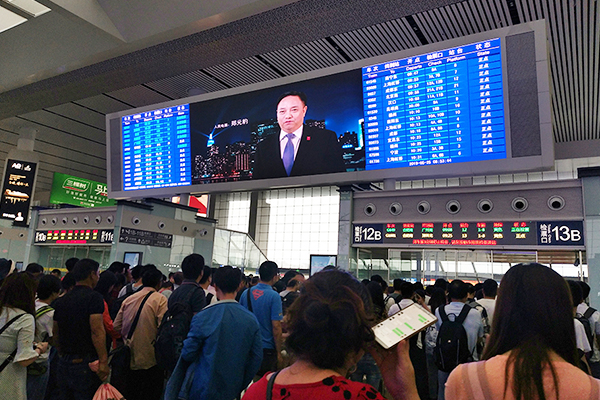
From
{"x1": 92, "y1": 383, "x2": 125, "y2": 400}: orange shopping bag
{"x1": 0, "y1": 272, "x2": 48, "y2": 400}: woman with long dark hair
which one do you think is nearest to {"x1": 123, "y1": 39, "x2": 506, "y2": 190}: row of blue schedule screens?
{"x1": 92, "y1": 383, "x2": 125, "y2": 400}: orange shopping bag

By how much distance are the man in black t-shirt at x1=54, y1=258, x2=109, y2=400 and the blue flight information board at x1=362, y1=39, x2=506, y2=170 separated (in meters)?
4.69

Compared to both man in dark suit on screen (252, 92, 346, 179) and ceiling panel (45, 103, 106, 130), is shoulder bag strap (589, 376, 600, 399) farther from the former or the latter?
ceiling panel (45, 103, 106, 130)

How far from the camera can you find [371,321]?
55.4 inches

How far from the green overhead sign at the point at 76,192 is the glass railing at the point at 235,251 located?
3998 millimetres

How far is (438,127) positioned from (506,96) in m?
0.94

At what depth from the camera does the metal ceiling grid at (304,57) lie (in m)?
8.09

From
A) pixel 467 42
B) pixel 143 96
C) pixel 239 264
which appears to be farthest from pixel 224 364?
pixel 239 264

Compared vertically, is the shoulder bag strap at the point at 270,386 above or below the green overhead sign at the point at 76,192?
below

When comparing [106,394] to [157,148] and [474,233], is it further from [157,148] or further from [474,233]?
[157,148]

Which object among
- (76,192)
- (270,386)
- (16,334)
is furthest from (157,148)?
(270,386)

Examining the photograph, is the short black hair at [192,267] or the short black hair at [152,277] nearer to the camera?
the short black hair at [192,267]

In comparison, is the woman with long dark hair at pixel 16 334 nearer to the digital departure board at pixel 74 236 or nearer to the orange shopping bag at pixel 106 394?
the orange shopping bag at pixel 106 394

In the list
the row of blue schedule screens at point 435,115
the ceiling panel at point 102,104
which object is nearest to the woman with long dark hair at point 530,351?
the row of blue schedule screens at point 435,115

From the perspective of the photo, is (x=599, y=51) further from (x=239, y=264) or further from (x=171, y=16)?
(x=239, y=264)
